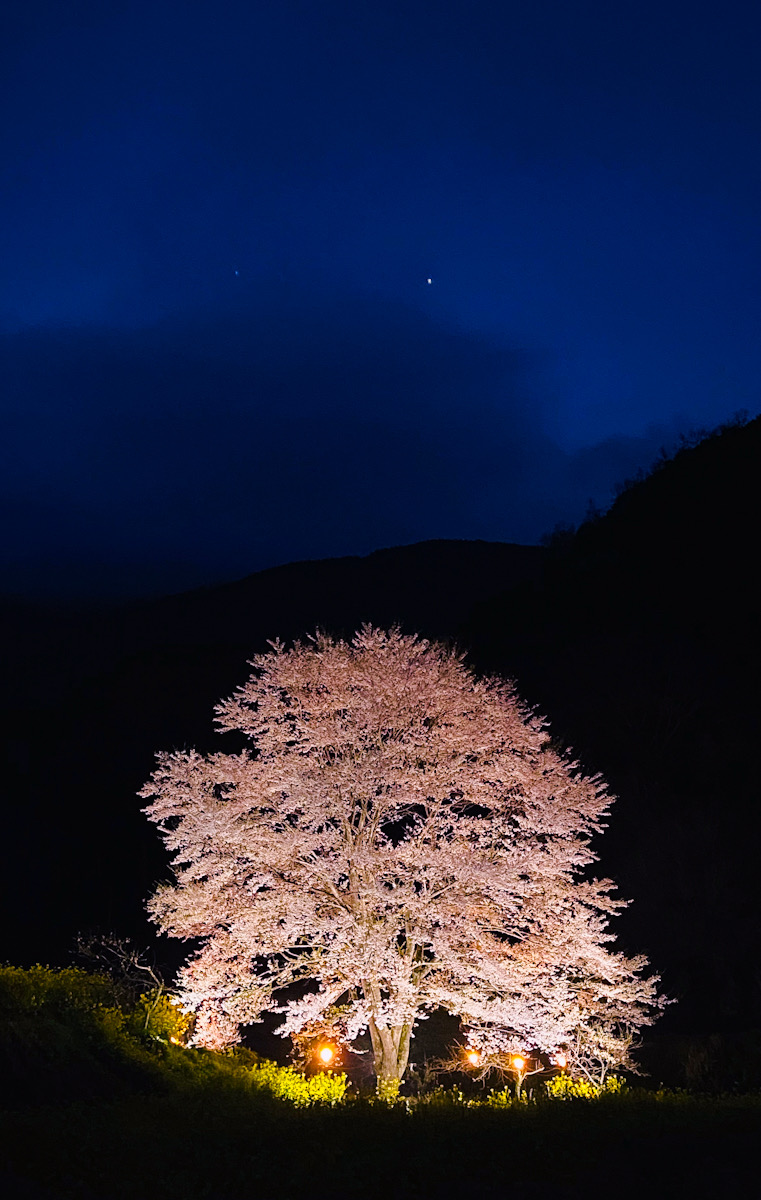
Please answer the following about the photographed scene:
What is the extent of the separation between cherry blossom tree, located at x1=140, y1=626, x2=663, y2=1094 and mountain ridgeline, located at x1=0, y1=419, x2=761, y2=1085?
6.08 metres

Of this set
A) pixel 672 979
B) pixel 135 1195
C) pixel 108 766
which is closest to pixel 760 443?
pixel 672 979

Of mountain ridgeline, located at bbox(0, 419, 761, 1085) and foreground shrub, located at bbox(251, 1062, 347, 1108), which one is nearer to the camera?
foreground shrub, located at bbox(251, 1062, 347, 1108)

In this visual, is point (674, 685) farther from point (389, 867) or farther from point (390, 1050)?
point (389, 867)

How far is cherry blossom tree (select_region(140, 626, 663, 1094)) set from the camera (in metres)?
11.0

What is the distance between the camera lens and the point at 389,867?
11180mm

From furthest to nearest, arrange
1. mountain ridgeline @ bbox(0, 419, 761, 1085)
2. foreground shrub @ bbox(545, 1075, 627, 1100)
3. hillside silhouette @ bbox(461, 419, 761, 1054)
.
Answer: mountain ridgeline @ bbox(0, 419, 761, 1085), hillside silhouette @ bbox(461, 419, 761, 1054), foreground shrub @ bbox(545, 1075, 627, 1100)

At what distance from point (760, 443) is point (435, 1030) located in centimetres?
2877

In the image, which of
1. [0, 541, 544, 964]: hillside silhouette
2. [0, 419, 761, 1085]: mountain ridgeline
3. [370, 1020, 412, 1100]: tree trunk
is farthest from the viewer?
[0, 541, 544, 964]: hillside silhouette

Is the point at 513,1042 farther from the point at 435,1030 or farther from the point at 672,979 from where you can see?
the point at 672,979

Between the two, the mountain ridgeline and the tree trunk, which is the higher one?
the mountain ridgeline

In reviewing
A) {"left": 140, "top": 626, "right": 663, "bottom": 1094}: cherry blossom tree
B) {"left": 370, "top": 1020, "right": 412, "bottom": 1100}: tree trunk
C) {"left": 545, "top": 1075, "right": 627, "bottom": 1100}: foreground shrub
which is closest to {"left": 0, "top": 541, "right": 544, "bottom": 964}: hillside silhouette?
{"left": 140, "top": 626, "right": 663, "bottom": 1094}: cherry blossom tree

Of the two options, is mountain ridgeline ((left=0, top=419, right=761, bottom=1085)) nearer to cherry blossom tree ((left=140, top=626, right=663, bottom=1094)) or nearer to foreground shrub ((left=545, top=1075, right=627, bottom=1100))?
foreground shrub ((left=545, top=1075, right=627, bottom=1100))

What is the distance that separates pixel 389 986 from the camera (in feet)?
38.5

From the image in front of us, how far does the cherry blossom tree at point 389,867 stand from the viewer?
36.2 ft
